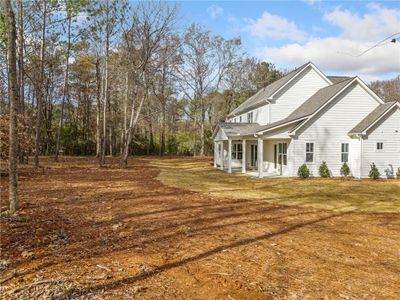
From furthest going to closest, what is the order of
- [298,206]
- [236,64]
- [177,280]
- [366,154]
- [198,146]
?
[198,146] → [236,64] → [366,154] → [298,206] → [177,280]

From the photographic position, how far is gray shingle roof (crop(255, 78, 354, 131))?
60.1 feet

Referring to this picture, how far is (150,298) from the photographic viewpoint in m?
3.66

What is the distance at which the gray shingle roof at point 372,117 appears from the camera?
17.5 m

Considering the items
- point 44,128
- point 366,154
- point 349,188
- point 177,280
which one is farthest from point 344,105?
point 44,128

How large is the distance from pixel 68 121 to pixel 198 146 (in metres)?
18.0

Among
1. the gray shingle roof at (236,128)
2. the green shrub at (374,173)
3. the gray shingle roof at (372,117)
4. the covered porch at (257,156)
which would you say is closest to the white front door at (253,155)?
the covered porch at (257,156)

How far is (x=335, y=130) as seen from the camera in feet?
60.7

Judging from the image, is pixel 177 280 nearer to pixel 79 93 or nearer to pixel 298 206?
pixel 298 206

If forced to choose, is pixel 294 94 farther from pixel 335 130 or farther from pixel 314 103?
pixel 335 130

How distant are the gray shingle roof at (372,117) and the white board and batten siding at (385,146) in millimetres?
355

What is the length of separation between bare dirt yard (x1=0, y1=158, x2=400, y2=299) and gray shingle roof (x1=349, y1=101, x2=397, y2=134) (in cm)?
813

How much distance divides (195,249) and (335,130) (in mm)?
15468

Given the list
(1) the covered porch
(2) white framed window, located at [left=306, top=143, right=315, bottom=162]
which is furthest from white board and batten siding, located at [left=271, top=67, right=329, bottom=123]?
(2) white framed window, located at [left=306, top=143, right=315, bottom=162]

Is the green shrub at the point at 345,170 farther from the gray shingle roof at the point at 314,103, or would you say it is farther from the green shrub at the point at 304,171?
the gray shingle roof at the point at 314,103
